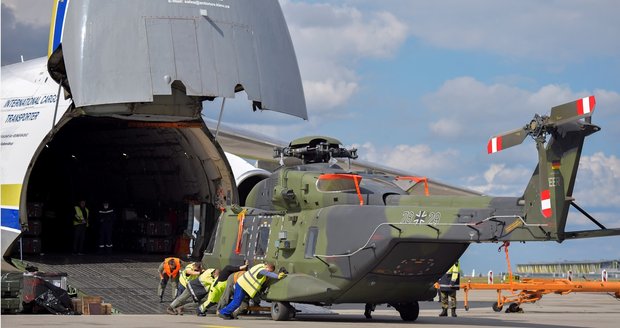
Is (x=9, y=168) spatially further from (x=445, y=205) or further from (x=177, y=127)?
(x=445, y=205)

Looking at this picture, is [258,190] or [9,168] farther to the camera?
[9,168]

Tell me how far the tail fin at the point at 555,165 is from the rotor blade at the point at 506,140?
77 millimetres

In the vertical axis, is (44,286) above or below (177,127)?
below

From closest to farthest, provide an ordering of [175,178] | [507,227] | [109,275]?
[507,227] → [109,275] → [175,178]

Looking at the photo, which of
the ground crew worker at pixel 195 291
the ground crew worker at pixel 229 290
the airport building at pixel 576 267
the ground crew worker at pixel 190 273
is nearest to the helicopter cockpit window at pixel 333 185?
the ground crew worker at pixel 229 290

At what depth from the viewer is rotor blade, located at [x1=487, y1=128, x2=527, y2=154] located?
12922 millimetres

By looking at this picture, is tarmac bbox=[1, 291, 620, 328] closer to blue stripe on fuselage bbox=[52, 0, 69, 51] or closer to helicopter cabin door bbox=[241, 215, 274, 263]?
helicopter cabin door bbox=[241, 215, 274, 263]

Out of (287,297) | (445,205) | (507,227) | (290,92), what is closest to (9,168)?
(290,92)

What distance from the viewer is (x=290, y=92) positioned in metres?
18.0

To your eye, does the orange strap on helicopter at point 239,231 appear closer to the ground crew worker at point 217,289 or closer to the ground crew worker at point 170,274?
the ground crew worker at point 217,289

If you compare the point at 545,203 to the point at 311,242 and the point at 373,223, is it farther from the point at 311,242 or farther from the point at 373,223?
the point at 311,242

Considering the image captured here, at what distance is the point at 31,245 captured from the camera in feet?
69.7

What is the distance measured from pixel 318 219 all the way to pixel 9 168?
6.78 metres

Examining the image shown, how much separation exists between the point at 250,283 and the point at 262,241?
1.07 m
